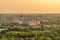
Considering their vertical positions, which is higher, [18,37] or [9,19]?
[9,19]

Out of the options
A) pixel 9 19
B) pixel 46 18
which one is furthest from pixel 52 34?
pixel 9 19

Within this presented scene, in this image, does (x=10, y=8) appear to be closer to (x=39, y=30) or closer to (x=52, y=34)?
(x=39, y=30)

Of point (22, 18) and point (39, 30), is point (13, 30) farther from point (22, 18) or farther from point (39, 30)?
point (39, 30)

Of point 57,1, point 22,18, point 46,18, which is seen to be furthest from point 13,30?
point 57,1

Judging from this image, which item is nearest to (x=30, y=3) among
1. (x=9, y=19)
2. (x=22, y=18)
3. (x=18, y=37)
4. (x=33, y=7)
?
(x=33, y=7)

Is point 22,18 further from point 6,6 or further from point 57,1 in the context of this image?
point 57,1

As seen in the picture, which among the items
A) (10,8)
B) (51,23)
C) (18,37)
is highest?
(10,8)

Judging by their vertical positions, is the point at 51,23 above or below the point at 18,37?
above

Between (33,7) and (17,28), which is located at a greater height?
(33,7)
